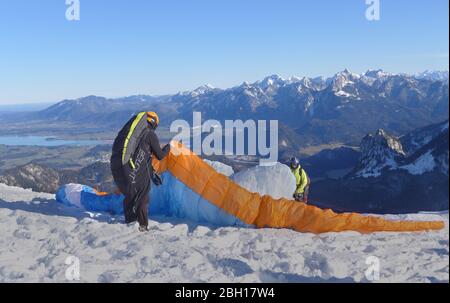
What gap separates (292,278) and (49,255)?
16.0ft

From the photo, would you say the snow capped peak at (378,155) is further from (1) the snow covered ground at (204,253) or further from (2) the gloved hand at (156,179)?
(1) the snow covered ground at (204,253)

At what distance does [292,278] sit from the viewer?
732 centimetres

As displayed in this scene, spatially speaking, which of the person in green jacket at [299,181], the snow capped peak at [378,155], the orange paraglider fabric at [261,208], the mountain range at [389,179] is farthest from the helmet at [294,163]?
the snow capped peak at [378,155]

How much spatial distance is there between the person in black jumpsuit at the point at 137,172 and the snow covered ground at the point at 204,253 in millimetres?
415

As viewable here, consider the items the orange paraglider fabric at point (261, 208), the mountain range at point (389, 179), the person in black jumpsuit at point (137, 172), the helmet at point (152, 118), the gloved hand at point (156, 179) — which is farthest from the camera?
the mountain range at point (389, 179)

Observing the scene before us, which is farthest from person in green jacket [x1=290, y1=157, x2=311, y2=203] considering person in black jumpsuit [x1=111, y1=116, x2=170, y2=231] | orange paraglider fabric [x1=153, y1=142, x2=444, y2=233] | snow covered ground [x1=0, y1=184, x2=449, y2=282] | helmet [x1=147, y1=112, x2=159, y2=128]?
helmet [x1=147, y1=112, x2=159, y2=128]

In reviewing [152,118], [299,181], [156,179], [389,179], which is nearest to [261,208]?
[156,179]

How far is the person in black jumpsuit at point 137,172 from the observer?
10.3 meters

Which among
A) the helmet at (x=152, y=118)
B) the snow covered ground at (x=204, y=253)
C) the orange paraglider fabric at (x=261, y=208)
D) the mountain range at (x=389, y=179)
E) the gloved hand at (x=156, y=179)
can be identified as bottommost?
the mountain range at (x=389, y=179)

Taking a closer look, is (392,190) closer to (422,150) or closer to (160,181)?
(422,150)

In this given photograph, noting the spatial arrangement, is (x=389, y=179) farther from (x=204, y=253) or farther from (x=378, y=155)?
(x=204, y=253)

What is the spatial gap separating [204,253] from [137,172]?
113 inches

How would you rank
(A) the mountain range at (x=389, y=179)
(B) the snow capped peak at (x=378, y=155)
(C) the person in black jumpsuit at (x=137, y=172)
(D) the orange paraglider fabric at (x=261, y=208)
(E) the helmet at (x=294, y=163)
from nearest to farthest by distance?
(D) the orange paraglider fabric at (x=261, y=208) < (C) the person in black jumpsuit at (x=137, y=172) < (E) the helmet at (x=294, y=163) < (A) the mountain range at (x=389, y=179) < (B) the snow capped peak at (x=378, y=155)
